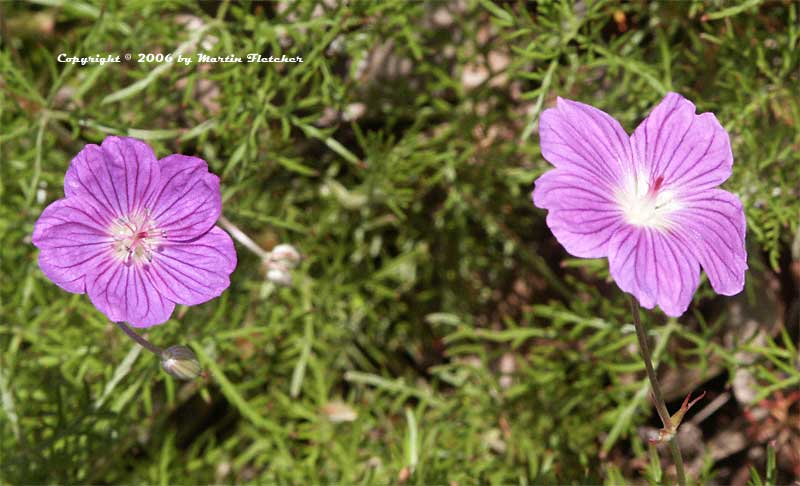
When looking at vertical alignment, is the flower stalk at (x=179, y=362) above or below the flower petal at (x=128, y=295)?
below

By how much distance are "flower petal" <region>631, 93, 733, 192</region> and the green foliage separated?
0.50 meters

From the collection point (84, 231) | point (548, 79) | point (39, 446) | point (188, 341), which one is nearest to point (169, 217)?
point (84, 231)

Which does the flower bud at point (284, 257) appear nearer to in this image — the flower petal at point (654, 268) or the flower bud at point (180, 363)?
the flower bud at point (180, 363)

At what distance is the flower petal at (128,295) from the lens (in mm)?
1965

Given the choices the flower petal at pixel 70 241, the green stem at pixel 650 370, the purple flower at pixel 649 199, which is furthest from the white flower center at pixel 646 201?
the flower petal at pixel 70 241

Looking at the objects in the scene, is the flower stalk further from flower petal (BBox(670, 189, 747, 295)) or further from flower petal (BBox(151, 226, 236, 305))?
flower petal (BBox(670, 189, 747, 295))

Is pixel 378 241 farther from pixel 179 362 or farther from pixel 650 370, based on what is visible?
pixel 650 370

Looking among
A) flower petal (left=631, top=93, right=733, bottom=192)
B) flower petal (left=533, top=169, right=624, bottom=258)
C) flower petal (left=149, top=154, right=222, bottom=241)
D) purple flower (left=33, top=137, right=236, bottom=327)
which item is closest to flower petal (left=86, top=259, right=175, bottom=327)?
purple flower (left=33, top=137, right=236, bottom=327)

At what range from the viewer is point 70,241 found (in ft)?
6.66

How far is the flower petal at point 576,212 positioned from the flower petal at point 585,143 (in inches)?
1.3

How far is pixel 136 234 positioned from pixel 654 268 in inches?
46.6

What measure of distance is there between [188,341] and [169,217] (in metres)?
0.61

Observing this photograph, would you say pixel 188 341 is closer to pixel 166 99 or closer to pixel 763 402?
pixel 166 99

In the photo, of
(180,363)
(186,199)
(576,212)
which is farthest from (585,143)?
(180,363)
